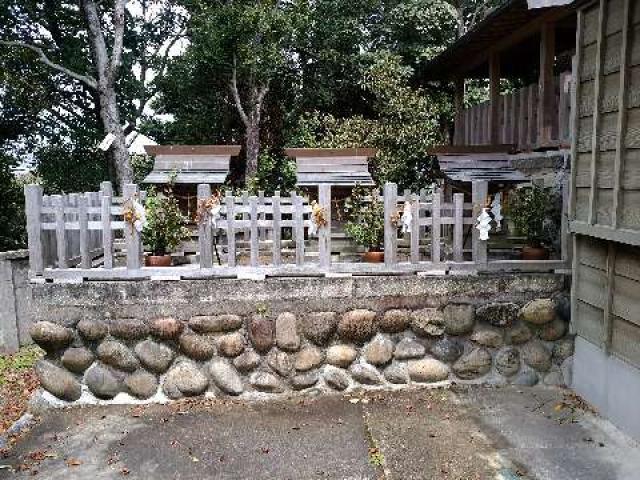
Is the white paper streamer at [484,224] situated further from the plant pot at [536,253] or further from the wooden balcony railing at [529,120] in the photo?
the wooden balcony railing at [529,120]

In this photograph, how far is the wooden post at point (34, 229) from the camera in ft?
19.8

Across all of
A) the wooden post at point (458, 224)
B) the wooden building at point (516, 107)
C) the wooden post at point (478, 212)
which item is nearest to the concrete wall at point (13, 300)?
the wooden post at point (458, 224)

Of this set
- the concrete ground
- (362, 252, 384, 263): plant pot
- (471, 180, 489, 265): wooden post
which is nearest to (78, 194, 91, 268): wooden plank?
the concrete ground

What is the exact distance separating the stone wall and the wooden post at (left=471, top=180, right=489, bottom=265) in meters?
0.23

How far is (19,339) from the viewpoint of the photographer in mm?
9125

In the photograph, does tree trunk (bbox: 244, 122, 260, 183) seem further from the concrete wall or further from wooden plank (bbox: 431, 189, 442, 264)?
wooden plank (bbox: 431, 189, 442, 264)

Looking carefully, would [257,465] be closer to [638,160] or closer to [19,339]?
[638,160]

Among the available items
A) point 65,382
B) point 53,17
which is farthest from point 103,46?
point 65,382

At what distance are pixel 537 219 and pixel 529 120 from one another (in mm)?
3504

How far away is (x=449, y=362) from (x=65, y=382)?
14.0 feet

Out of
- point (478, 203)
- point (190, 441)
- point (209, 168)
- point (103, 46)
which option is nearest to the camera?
point (190, 441)

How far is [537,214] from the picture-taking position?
663 cm

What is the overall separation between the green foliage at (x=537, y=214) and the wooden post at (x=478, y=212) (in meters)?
0.70

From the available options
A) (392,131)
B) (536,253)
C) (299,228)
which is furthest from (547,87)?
(299,228)
